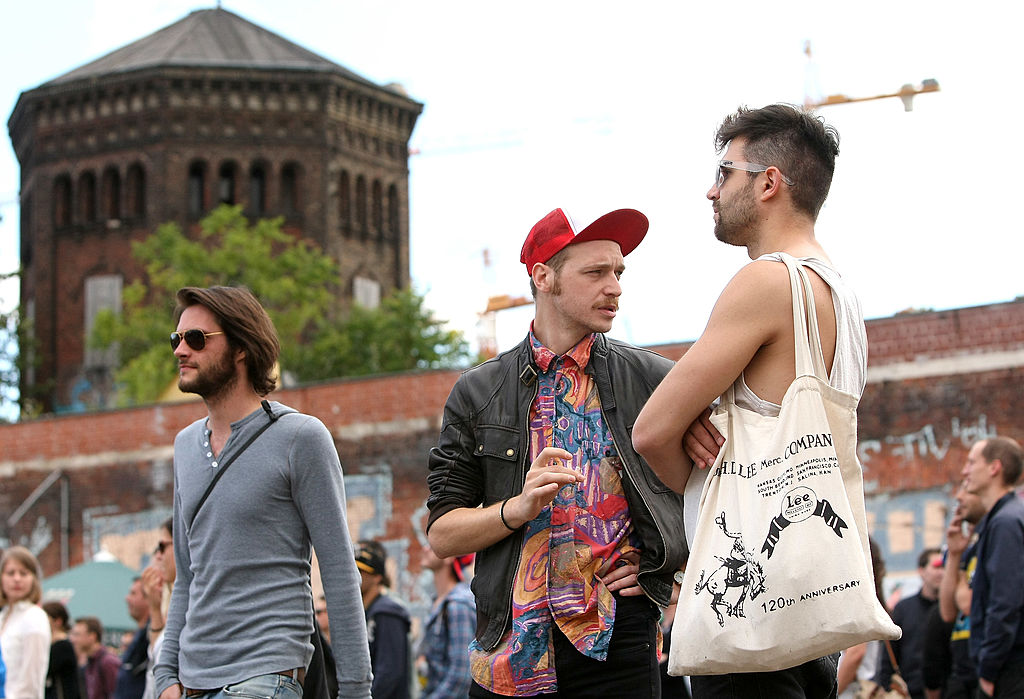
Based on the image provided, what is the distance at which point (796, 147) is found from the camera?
12.8 feet

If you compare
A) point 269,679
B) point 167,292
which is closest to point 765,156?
point 269,679

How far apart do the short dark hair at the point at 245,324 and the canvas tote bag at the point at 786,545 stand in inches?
87.1

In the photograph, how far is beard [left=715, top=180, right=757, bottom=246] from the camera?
12.9ft

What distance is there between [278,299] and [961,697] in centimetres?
4231

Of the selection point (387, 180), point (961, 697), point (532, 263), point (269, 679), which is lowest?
point (961, 697)

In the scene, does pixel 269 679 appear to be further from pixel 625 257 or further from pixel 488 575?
pixel 625 257

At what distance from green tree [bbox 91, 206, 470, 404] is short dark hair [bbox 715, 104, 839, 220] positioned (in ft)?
150

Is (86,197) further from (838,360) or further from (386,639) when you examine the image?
(838,360)

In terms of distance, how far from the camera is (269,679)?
4676 millimetres

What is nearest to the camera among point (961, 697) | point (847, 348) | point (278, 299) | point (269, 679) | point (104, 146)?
point (847, 348)

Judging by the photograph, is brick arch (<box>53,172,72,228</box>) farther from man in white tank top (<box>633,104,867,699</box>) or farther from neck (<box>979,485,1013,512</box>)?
man in white tank top (<box>633,104,867,699</box>)

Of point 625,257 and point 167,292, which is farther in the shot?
point 167,292

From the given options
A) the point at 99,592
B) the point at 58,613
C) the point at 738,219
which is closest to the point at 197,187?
the point at 99,592

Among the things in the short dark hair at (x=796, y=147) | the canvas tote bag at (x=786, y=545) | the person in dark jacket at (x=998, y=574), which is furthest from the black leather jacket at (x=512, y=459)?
the person in dark jacket at (x=998, y=574)
